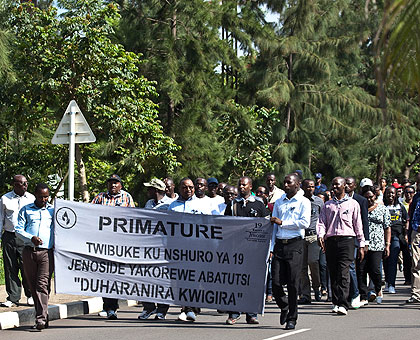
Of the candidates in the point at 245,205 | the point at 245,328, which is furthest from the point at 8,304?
the point at 245,205

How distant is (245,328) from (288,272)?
2.81ft

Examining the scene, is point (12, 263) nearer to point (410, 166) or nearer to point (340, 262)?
point (340, 262)

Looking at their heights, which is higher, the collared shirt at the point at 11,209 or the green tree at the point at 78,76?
the green tree at the point at 78,76

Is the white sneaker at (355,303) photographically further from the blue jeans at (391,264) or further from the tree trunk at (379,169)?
the tree trunk at (379,169)

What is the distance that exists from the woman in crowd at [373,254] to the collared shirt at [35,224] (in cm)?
467

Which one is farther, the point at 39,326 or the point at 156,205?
the point at 156,205

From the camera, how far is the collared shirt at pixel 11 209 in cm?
1091

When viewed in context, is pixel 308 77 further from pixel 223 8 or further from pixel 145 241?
pixel 145 241

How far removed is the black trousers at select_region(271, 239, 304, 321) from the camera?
31.5 feet

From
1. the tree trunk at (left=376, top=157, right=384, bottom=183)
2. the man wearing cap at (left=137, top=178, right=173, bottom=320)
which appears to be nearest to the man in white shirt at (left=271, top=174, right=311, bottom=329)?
the man wearing cap at (left=137, top=178, right=173, bottom=320)

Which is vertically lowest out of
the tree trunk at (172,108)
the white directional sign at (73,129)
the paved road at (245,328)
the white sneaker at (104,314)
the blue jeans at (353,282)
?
the paved road at (245,328)

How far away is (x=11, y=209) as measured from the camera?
10.9m

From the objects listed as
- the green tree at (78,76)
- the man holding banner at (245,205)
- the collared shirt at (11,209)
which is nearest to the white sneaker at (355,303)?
the man holding banner at (245,205)

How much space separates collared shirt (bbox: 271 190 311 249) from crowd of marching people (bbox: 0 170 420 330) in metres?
0.01
